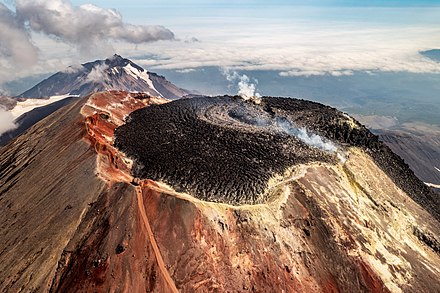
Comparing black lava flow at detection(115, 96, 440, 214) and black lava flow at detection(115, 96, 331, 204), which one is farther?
black lava flow at detection(115, 96, 440, 214)

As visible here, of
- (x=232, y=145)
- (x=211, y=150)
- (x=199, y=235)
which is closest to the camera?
(x=199, y=235)

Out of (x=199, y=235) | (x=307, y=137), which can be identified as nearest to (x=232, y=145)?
(x=307, y=137)

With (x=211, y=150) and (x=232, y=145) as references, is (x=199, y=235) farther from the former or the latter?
(x=232, y=145)

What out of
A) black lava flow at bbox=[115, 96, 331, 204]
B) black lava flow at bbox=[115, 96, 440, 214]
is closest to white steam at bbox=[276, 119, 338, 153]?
black lava flow at bbox=[115, 96, 440, 214]

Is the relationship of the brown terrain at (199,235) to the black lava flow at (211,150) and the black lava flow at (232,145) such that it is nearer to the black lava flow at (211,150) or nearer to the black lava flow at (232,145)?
the black lava flow at (211,150)

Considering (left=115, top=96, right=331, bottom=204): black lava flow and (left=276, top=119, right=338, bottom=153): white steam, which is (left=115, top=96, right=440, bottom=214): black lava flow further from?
(left=276, top=119, right=338, bottom=153): white steam

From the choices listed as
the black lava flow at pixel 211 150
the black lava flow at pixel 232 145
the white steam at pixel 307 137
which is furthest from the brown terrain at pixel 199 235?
the white steam at pixel 307 137
